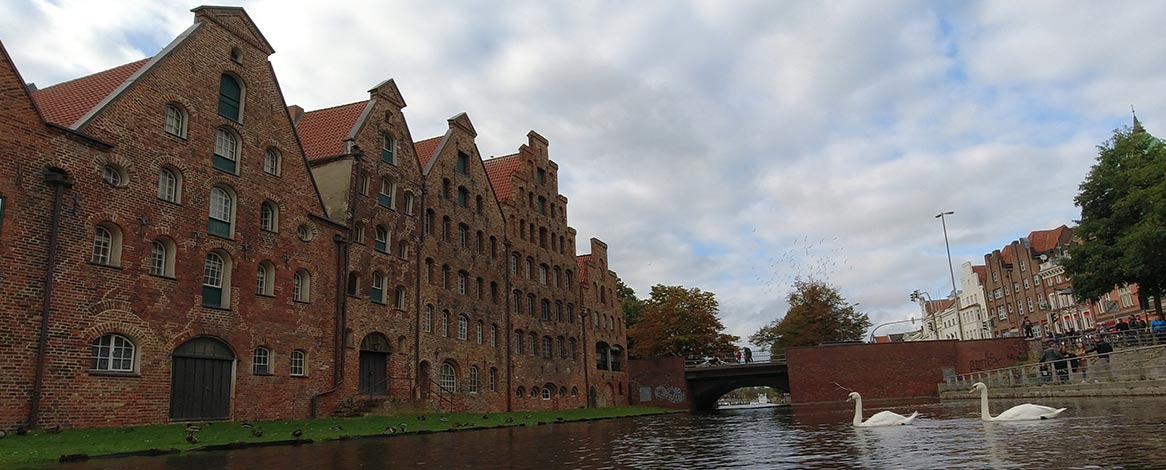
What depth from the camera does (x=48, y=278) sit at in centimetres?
2100

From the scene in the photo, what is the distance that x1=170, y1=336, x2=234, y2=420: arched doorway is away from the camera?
2459 cm

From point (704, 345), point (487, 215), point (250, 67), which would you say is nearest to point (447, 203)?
point (487, 215)

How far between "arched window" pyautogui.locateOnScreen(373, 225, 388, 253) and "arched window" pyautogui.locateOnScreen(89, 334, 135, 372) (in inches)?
524

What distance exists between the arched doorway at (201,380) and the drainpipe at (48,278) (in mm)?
4200

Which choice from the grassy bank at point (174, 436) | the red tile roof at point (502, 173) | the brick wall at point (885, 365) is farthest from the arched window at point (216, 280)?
the brick wall at point (885, 365)

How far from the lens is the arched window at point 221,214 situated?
88.6 ft

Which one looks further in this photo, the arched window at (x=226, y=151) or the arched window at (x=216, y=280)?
the arched window at (x=226, y=151)

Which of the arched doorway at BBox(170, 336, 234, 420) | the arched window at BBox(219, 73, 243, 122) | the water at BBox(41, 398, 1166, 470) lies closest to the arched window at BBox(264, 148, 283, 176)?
the arched window at BBox(219, 73, 243, 122)

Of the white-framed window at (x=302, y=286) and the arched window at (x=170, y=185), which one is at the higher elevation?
the arched window at (x=170, y=185)

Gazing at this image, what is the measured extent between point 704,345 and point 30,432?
57.7 m

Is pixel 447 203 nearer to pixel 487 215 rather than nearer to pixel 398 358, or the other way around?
pixel 487 215

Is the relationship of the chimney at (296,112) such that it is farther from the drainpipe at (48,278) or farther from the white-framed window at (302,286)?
the drainpipe at (48,278)

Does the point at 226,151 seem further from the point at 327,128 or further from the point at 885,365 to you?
the point at 885,365

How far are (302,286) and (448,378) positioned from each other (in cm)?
1128
